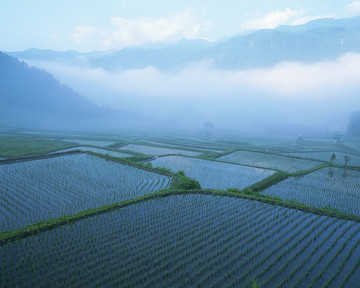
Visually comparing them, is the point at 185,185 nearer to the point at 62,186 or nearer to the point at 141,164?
the point at 141,164

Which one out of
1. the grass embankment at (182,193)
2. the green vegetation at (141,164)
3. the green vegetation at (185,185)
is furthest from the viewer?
the green vegetation at (141,164)

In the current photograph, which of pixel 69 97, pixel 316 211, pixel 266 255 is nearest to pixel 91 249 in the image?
pixel 266 255

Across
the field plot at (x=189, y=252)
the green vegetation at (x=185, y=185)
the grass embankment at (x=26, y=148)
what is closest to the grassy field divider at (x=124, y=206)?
the field plot at (x=189, y=252)

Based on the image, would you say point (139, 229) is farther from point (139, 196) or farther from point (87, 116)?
point (87, 116)

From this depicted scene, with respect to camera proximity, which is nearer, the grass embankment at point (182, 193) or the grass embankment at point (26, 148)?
the grass embankment at point (182, 193)

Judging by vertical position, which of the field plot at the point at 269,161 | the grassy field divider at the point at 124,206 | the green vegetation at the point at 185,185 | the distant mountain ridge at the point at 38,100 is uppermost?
the distant mountain ridge at the point at 38,100

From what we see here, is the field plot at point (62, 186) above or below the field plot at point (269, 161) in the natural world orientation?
below

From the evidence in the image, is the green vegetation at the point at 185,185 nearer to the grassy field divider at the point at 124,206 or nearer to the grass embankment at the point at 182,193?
the grass embankment at the point at 182,193

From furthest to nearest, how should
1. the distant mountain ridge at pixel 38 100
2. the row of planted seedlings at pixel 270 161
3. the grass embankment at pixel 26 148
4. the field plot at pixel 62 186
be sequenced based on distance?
the distant mountain ridge at pixel 38 100 → the row of planted seedlings at pixel 270 161 → the grass embankment at pixel 26 148 → the field plot at pixel 62 186
